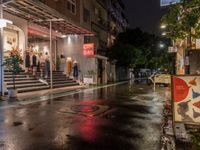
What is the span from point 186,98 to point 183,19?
1.94m

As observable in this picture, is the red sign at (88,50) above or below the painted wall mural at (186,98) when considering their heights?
above

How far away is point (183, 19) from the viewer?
19.1ft

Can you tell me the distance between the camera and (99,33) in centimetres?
3616

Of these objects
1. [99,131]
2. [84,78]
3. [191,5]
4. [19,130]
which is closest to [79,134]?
[99,131]

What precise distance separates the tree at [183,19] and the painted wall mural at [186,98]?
110 centimetres

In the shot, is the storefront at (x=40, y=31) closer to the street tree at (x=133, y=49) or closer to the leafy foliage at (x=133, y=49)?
the leafy foliage at (x=133, y=49)

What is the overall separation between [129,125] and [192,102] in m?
2.00

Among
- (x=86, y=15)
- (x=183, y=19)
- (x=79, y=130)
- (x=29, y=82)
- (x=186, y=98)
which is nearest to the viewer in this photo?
(x=183, y=19)

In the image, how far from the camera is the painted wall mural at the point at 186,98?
6.29 metres

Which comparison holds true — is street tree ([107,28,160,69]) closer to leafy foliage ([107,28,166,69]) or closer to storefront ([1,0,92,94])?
leafy foliage ([107,28,166,69])

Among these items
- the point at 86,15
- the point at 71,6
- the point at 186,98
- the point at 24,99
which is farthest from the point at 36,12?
the point at 186,98

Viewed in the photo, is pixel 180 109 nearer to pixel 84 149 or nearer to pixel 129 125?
pixel 129 125

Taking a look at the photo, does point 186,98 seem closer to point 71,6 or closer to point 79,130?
point 79,130

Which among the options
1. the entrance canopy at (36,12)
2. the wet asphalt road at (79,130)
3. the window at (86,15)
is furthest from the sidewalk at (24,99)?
the window at (86,15)
